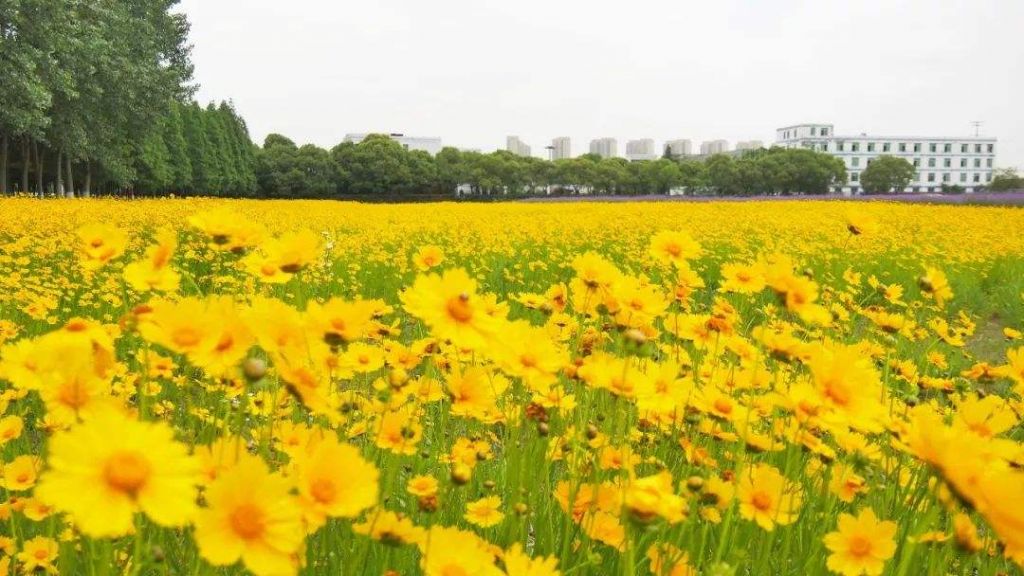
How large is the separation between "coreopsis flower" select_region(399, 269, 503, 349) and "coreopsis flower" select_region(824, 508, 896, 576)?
61 centimetres

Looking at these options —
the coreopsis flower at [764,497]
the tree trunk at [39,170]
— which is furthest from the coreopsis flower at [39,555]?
the tree trunk at [39,170]

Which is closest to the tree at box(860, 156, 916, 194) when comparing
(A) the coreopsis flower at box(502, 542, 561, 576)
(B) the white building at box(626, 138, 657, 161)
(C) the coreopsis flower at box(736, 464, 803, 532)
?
(C) the coreopsis flower at box(736, 464, 803, 532)

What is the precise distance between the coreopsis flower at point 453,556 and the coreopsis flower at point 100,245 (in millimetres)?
638

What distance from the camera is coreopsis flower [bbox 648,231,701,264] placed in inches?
58.6

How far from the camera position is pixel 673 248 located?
1.51 metres

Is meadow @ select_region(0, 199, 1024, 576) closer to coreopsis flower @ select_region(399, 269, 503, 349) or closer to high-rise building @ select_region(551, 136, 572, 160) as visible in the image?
coreopsis flower @ select_region(399, 269, 503, 349)

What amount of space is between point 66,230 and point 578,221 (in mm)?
6651

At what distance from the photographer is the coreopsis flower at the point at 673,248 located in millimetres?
1487

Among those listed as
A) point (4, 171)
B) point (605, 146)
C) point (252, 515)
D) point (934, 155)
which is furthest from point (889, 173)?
point (605, 146)

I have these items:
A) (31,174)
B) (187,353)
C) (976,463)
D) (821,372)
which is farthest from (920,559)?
(31,174)

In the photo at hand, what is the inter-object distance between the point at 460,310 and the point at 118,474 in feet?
1.57

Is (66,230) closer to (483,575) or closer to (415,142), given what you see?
(483,575)

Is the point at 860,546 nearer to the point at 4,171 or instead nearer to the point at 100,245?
the point at 100,245

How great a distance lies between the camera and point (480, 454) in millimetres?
1293
